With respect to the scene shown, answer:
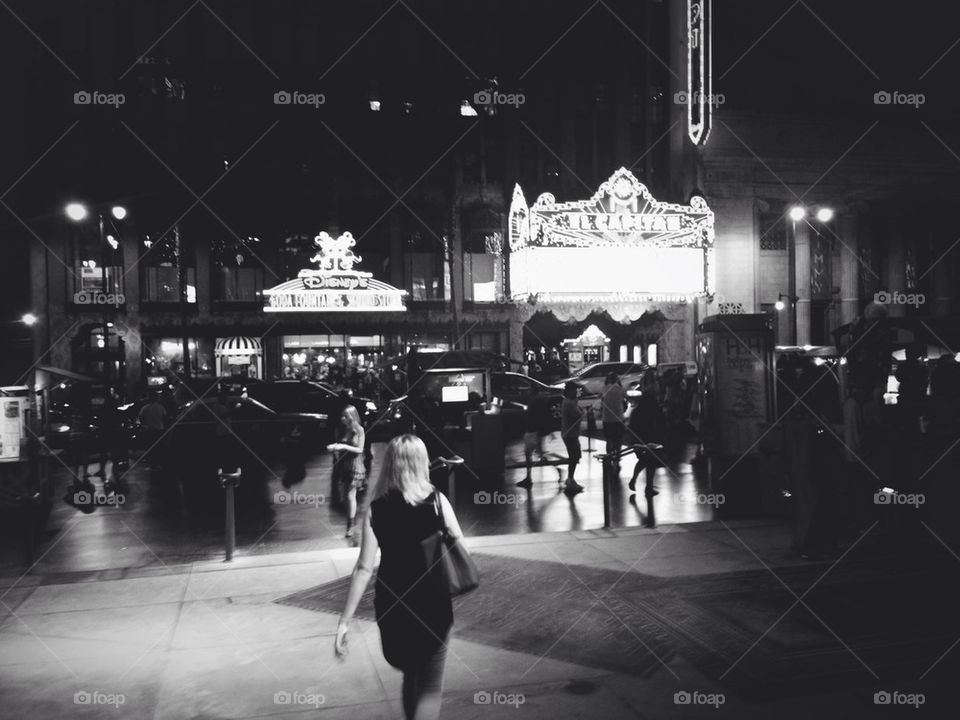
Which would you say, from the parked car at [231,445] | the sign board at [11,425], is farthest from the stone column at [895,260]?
the sign board at [11,425]

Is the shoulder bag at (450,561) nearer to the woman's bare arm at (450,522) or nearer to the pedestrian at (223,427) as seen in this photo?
the woman's bare arm at (450,522)

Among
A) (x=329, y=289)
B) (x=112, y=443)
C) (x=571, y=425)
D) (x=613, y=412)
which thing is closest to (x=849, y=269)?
(x=329, y=289)

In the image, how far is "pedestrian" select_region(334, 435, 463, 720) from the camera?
367 centimetres

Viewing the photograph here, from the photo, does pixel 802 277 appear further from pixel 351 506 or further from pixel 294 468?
pixel 351 506

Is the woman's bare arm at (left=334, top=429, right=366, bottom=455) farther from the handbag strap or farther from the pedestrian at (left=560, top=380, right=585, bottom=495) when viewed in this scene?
the handbag strap

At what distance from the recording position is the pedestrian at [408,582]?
144 inches

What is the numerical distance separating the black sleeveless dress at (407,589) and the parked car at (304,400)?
15.8 m

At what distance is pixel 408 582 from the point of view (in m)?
3.73

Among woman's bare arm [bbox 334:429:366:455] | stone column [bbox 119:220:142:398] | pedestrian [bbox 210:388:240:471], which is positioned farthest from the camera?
stone column [bbox 119:220:142:398]

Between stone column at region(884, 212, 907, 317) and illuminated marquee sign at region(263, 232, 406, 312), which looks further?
stone column at region(884, 212, 907, 317)

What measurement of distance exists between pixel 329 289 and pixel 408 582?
24247mm

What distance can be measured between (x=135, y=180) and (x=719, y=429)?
90.6 ft

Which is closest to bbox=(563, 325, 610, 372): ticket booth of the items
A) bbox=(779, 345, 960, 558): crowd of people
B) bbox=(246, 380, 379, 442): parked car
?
bbox=(246, 380, 379, 442): parked car

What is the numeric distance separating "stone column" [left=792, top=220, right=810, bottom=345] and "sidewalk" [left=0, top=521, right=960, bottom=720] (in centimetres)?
2443
